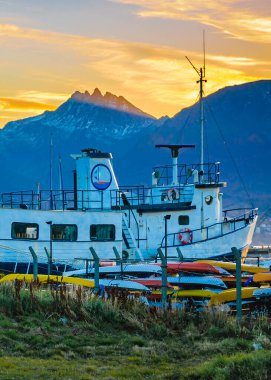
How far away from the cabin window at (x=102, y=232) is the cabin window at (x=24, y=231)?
110 inches

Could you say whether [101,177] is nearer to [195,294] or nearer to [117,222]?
[117,222]

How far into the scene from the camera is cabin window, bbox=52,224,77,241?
44938 mm

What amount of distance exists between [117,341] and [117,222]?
28.4m

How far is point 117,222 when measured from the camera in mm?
46281

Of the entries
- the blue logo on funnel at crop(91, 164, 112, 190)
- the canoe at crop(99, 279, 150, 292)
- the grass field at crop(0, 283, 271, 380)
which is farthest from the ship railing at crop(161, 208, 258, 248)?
the grass field at crop(0, 283, 271, 380)

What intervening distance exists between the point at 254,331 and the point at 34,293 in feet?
16.0

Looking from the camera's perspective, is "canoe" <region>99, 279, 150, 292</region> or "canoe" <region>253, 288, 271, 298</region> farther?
"canoe" <region>99, 279, 150, 292</region>

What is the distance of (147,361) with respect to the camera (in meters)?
16.3

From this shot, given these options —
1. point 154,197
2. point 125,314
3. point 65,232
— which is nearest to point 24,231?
point 65,232

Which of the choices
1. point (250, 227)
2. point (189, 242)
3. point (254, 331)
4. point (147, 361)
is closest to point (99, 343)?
point (147, 361)

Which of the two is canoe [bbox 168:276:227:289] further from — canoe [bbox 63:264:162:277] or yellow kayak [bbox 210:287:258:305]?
canoe [bbox 63:264:162:277]

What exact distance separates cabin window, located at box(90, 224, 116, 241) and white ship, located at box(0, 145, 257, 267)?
1.7 inches

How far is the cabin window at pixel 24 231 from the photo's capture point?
144 feet

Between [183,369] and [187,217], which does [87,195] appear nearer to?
[187,217]
